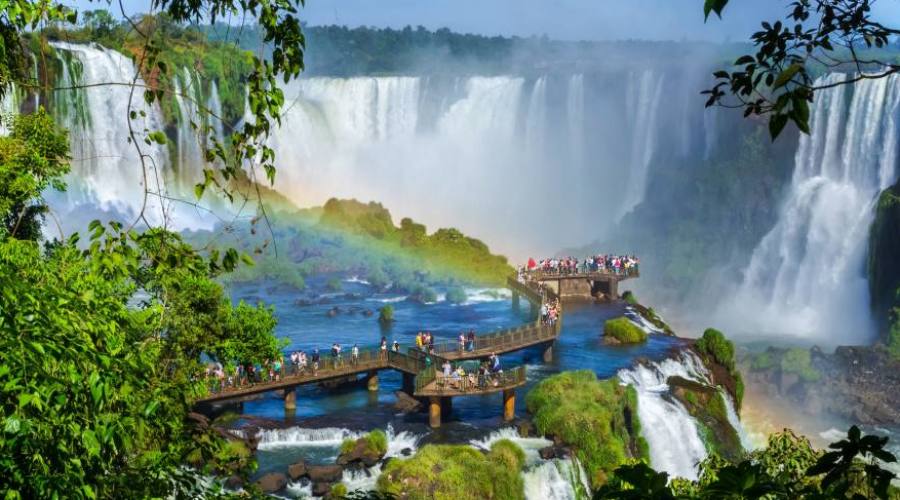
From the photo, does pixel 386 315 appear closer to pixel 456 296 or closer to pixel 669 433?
pixel 456 296

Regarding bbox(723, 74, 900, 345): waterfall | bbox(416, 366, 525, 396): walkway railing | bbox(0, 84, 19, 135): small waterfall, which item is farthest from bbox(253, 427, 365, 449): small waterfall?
bbox(723, 74, 900, 345): waterfall

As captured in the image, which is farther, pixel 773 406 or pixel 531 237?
pixel 531 237

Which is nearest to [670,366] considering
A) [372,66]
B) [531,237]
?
[531,237]

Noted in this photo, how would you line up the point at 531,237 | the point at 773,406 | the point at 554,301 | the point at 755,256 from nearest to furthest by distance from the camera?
the point at 773,406 → the point at 554,301 → the point at 755,256 → the point at 531,237

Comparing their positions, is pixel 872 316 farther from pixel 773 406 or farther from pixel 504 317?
pixel 504 317

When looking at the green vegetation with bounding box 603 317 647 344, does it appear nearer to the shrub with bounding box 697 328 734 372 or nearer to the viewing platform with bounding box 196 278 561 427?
the shrub with bounding box 697 328 734 372

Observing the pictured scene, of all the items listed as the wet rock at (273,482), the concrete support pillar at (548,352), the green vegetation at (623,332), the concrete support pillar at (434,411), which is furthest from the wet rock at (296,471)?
the green vegetation at (623,332)

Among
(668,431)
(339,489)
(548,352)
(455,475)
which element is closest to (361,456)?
(339,489)

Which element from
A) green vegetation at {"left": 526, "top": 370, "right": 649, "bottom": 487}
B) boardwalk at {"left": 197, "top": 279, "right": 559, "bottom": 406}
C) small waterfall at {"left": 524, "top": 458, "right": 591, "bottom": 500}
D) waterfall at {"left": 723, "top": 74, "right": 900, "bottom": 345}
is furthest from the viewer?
waterfall at {"left": 723, "top": 74, "right": 900, "bottom": 345}
